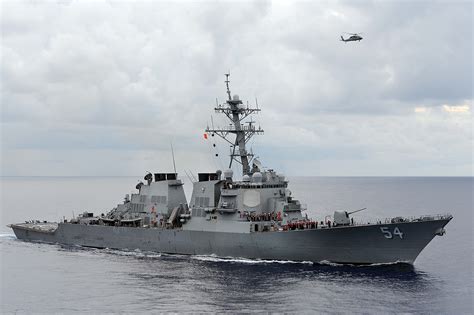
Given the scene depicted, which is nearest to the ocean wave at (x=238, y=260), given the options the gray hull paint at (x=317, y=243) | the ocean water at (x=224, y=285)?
the ocean water at (x=224, y=285)

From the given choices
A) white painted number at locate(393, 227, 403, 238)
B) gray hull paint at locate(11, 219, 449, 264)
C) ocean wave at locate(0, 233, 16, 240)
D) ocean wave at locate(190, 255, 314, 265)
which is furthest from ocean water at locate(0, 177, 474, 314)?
ocean wave at locate(0, 233, 16, 240)

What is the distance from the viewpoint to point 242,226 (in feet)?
115

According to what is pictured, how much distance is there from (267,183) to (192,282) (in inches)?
384

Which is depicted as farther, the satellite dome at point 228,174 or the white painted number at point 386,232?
the satellite dome at point 228,174

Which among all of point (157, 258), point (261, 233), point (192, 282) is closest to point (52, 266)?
point (157, 258)

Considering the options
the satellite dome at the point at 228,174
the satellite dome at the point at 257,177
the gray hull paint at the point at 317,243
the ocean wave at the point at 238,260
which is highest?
the satellite dome at the point at 228,174

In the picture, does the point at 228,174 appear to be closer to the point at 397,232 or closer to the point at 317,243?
the point at 317,243

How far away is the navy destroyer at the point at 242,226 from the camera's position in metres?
32.8

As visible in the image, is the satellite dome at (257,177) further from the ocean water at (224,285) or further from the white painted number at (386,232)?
the white painted number at (386,232)

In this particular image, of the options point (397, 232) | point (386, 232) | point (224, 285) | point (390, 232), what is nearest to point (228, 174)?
point (224, 285)

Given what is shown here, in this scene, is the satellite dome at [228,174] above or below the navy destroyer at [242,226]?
above

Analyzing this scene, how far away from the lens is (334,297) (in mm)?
26953

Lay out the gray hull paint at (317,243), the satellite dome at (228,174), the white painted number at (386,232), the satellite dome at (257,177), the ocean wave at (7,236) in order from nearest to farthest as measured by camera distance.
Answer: the white painted number at (386,232), the gray hull paint at (317,243), the satellite dome at (257,177), the satellite dome at (228,174), the ocean wave at (7,236)

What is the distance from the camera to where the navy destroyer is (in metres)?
32.8
